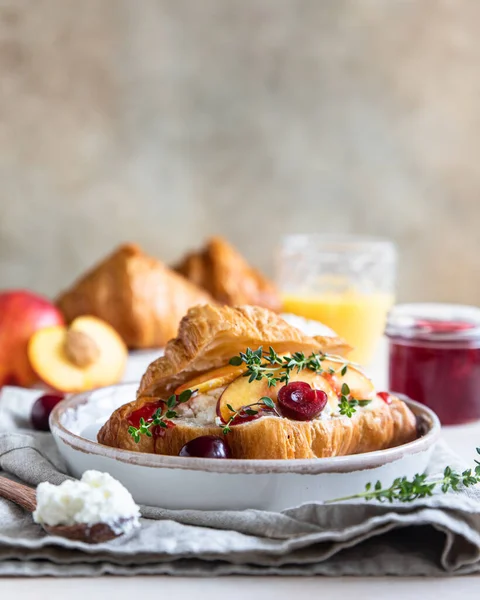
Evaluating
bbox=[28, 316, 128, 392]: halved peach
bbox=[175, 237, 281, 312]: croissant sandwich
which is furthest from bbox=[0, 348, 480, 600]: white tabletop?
bbox=[175, 237, 281, 312]: croissant sandwich

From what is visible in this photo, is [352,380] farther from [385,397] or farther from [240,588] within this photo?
[240,588]

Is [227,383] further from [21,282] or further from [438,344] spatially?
[21,282]

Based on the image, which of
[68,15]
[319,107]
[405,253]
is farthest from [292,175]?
[68,15]

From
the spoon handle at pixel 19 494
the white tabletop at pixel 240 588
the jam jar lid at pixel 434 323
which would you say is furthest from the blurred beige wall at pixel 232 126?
the white tabletop at pixel 240 588

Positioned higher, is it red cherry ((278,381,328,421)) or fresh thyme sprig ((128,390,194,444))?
red cherry ((278,381,328,421))

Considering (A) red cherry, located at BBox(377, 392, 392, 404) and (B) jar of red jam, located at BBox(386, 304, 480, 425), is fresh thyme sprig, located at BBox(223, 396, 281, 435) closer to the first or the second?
(A) red cherry, located at BBox(377, 392, 392, 404)

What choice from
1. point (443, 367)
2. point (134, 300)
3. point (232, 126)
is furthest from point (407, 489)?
point (232, 126)
